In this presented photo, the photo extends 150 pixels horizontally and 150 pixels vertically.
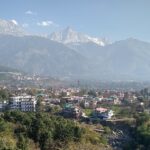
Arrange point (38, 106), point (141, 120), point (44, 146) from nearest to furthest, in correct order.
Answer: point (44, 146), point (141, 120), point (38, 106)

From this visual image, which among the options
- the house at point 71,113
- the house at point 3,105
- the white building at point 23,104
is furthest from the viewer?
the white building at point 23,104

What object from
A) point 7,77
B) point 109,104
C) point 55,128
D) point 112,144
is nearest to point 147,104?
point 109,104

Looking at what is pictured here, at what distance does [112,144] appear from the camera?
40000 mm

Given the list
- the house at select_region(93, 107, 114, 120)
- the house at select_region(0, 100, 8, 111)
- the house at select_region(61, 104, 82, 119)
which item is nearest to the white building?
the house at select_region(0, 100, 8, 111)

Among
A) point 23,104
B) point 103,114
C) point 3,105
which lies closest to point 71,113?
point 103,114

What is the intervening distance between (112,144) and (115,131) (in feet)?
26.1

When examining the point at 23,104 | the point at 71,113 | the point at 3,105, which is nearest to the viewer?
the point at 71,113

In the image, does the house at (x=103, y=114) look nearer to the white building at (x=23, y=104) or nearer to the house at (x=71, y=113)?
the house at (x=71, y=113)

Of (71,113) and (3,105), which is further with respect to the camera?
(3,105)

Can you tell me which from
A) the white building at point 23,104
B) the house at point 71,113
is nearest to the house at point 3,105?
the white building at point 23,104

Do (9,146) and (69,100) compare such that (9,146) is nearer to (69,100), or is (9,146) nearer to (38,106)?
Answer: (38,106)

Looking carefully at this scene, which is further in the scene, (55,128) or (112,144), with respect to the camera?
(112,144)

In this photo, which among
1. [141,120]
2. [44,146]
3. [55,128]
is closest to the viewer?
[44,146]

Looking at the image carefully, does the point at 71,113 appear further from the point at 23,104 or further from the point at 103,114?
the point at 23,104
